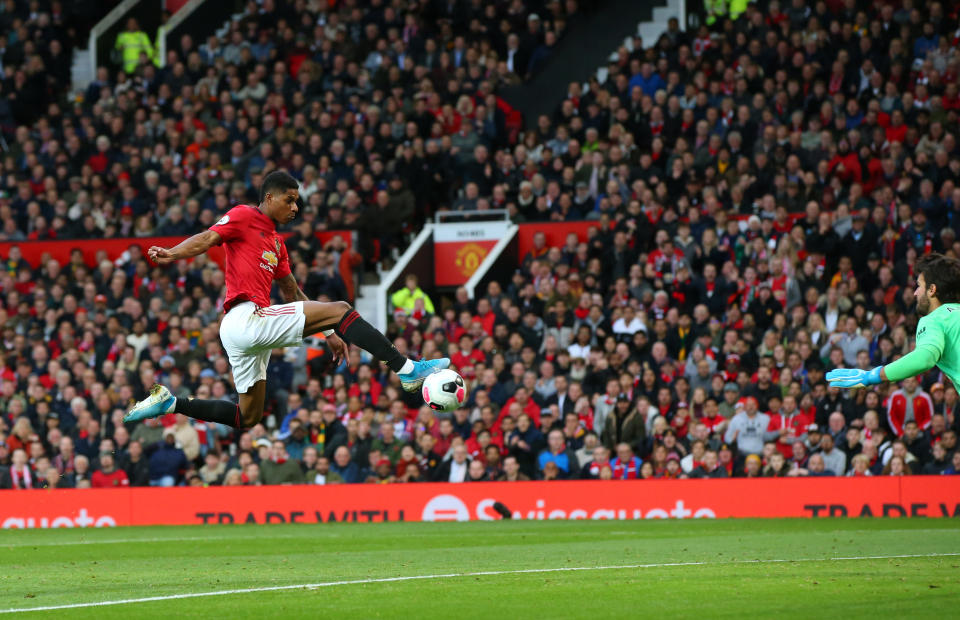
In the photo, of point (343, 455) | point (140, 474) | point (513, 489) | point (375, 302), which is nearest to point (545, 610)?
point (513, 489)

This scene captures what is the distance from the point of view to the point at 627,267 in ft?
70.9

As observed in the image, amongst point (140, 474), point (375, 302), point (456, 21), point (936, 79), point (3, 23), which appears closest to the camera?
point (140, 474)

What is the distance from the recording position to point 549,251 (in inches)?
881

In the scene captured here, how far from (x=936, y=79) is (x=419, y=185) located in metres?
8.78

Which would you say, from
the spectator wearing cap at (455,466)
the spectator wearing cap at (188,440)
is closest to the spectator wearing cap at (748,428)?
the spectator wearing cap at (455,466)

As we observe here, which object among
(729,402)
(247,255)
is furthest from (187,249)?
(729,402)

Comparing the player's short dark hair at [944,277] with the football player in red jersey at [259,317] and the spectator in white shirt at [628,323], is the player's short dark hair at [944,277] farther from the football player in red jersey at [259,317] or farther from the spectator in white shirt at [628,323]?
the spectator in white shirt at [628,323]

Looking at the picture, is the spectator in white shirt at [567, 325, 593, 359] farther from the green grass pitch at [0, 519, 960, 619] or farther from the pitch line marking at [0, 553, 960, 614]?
the pitch line marking at [0, 553, 960, 614]

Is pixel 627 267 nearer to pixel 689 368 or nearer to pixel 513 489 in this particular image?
pixel 689 368

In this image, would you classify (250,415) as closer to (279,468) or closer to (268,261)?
(268,261)

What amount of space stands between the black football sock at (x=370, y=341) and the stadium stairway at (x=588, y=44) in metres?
16.8

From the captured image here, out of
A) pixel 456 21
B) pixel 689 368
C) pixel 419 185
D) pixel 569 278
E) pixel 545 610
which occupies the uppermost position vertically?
pixel 456 21

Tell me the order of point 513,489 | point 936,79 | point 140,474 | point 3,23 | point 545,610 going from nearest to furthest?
point 545,610, point 513,489, point 140,474, point 936,79, point 3,23

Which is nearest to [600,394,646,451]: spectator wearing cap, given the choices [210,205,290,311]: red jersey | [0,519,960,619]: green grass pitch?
[0,519,960,619]: green grass pitch
